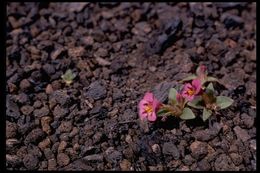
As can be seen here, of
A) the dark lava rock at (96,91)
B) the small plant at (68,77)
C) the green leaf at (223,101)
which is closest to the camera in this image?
the green leaf at (223,101)

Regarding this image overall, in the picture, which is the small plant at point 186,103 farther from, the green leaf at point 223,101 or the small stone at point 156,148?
the small stone at point 156,148

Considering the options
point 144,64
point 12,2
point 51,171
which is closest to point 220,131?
point 144,64

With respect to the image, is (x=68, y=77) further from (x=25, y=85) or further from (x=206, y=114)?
(x=206, y=114)

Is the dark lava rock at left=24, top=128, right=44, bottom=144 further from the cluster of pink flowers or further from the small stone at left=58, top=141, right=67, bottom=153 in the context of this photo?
the cluster of pink flowers

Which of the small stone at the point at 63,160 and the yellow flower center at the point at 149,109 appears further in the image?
the yellow flower center at the point at 149,109

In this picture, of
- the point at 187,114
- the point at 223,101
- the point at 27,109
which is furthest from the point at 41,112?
the point at 223,101

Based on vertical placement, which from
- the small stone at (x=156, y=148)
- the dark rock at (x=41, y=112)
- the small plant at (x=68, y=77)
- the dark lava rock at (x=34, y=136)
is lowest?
the small stone at (x=156, y=148)

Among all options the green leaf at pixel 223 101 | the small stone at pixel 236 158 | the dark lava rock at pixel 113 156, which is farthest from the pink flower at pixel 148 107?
the small stone at pixel 236 158
